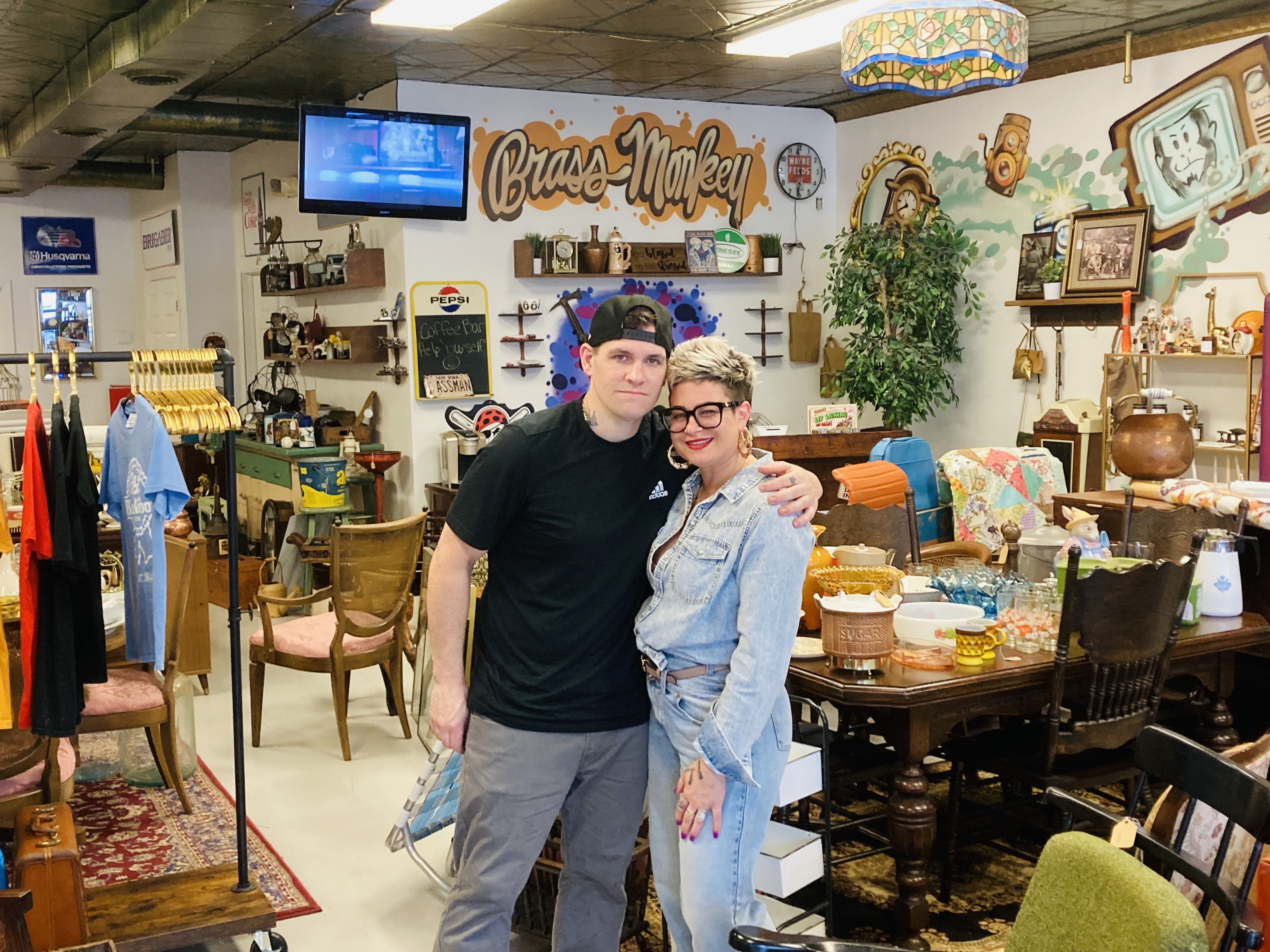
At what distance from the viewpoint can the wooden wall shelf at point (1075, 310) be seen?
7.00m

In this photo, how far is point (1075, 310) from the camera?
7.27m

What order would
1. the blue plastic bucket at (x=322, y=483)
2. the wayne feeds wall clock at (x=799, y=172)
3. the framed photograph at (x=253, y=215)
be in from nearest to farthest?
the blue plastic bucket at (x=322, y=483)
the wayne feeds wall clock at (x=799, y=172)
the framed photograph at (x=253, y=215)

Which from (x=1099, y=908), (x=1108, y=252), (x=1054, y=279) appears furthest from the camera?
(x=1054, y=279)

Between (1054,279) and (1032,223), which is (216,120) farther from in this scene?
(1054,279)

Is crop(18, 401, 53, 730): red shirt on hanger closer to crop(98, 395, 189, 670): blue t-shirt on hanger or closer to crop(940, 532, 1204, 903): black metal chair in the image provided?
crop(98, 395, 189, 670): blue t-shirt on hanger

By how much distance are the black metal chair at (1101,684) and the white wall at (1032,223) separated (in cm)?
334

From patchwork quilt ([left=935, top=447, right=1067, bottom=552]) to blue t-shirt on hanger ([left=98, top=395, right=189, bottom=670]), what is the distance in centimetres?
377

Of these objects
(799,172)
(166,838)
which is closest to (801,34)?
(799,172)

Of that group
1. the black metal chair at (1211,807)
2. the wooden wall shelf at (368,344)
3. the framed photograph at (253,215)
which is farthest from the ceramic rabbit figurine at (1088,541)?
Answer: the framed photograph at (253,215)

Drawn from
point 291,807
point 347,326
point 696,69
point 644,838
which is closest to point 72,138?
point 347,326

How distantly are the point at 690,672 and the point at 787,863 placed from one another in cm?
78

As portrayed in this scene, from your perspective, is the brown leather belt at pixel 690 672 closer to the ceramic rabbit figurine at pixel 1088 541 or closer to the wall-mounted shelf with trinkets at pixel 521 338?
the ceramic rabbit figurine at pixel 1088 541

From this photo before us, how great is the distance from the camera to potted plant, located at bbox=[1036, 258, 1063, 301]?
719 centimetres

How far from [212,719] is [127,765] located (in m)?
0.70
